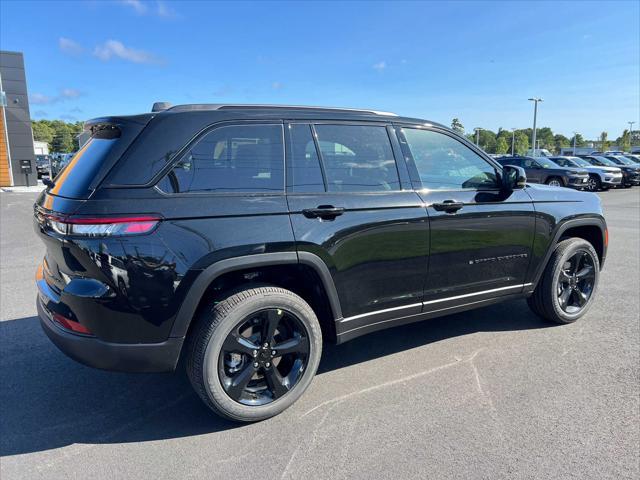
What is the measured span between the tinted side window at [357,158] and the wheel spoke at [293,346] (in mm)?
996

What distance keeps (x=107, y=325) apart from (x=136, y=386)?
105 centimetres

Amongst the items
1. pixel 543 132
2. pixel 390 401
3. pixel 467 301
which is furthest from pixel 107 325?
pixel 543 132

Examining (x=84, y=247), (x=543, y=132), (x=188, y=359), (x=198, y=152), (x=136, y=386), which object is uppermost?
(x=543, y=132)

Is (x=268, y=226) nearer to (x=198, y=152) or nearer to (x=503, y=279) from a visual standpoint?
(x=198, y=152)

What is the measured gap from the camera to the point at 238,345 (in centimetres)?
271

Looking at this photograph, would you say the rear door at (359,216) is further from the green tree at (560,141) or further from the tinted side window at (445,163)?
the green tree at (560,141)

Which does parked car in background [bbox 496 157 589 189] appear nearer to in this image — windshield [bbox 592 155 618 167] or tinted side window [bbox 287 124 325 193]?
windshield [bbox 592 155 618 167]

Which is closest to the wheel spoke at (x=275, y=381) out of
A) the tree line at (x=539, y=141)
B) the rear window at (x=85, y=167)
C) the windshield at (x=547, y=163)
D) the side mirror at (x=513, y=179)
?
the rear window at (x=85, y=167)

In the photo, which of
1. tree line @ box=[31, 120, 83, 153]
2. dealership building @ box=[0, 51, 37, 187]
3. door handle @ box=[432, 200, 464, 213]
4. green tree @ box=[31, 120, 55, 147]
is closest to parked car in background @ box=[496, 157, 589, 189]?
door handle @ box=[432, 200, 464, 213]

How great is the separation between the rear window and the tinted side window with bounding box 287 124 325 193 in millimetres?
1042

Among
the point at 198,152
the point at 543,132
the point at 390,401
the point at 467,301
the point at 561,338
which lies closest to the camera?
the point at 198,152

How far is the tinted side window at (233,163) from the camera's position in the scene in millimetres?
2584

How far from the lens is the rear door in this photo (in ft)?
9.50

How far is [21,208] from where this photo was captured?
1455 centimetres
